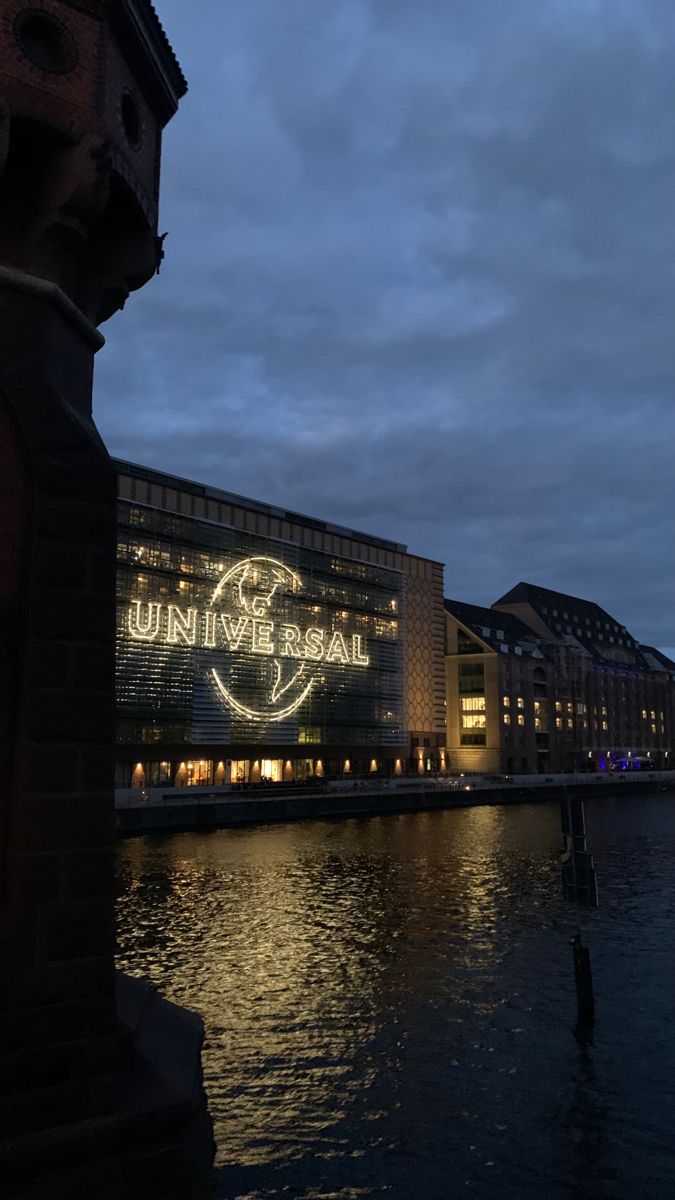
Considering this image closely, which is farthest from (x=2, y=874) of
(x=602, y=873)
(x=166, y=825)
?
(x=166, y=825)

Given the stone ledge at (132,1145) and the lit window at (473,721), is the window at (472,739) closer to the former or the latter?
the lit window at (473,721)

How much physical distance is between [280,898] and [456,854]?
18.3 meters

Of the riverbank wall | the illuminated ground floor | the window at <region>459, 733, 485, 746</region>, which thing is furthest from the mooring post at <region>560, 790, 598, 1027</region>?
the window at <region>459, 733, 485, 746</region>

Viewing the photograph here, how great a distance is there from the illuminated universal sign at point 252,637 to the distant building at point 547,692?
43.1 metres

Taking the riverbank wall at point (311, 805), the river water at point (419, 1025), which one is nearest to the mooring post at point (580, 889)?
the river water at point (419, 1025)

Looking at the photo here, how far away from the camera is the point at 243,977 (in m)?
26.0

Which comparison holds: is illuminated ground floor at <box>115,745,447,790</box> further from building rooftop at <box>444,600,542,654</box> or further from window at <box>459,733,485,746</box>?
building rooftop at <box>444,600,542,654</box>

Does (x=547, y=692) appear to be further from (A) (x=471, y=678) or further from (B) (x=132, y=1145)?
(B) (x=132, y=1145)

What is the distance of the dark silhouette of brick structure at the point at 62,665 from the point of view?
33.4 ft

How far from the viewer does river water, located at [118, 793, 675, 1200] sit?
49.3ft

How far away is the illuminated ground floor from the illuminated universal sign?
17.5ft

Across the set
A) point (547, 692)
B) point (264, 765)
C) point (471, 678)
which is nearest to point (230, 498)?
point (264, 765)

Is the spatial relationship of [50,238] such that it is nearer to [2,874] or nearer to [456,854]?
[2,874]

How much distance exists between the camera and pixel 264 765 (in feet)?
321
